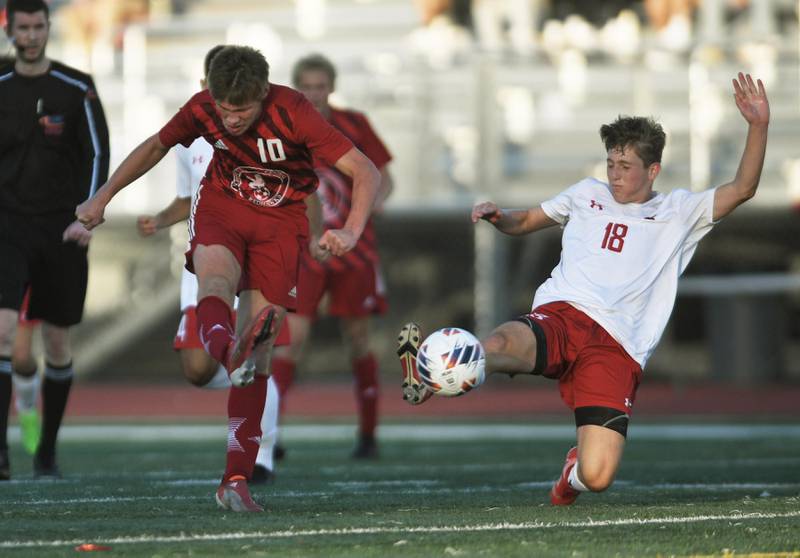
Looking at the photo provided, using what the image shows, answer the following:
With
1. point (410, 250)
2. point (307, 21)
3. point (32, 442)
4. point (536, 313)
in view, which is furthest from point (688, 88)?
point (536, 313)

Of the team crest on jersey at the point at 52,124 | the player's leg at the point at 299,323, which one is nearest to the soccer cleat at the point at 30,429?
the player's leg at the point at 299,323

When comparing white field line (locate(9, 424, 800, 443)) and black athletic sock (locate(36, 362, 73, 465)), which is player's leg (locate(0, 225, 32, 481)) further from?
white field line (locate(9, 424, 800, 443))

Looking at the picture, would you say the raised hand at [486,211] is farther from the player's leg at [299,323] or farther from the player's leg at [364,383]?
the player's leg at [364,383]

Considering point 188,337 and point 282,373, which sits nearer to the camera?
point 188,337

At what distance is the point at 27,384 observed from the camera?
28.5 ft

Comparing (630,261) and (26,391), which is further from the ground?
(630,261)

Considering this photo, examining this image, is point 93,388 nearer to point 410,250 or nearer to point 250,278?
point 410,250

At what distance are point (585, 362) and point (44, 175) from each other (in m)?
2.78

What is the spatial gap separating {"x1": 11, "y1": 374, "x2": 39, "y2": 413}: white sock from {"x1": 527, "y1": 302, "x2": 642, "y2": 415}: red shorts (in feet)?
12.7

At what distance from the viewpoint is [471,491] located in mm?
6359

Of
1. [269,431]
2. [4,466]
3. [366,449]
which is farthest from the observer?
[366,449]

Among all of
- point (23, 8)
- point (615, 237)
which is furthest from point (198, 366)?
point (23, 8)

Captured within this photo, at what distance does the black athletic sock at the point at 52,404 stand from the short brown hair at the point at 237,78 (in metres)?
2.57

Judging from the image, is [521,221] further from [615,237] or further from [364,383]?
[364,383]
